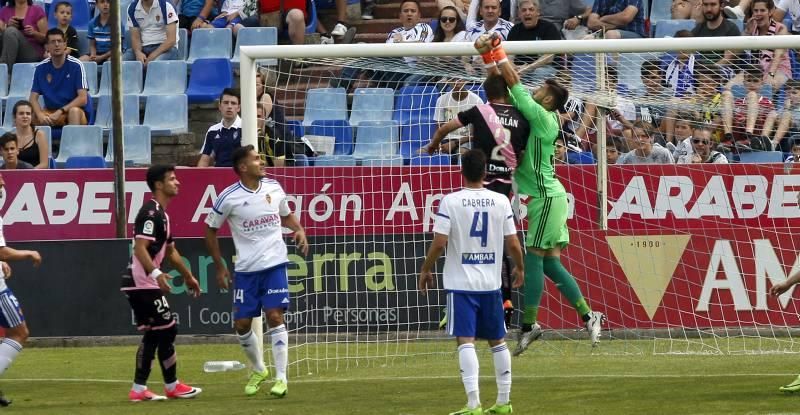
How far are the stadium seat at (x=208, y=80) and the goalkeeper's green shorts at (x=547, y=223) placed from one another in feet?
27.2

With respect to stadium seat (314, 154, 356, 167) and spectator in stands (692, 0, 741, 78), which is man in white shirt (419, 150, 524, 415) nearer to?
stadium seat (314, 154, 356, 167)

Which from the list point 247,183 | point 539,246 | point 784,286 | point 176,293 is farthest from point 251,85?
point 784,286

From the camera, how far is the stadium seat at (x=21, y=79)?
846 inches

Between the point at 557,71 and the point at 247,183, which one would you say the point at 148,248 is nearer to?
the point at 247,183

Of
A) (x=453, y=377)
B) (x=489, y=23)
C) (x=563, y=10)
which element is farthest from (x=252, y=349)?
(x=563, y=10)

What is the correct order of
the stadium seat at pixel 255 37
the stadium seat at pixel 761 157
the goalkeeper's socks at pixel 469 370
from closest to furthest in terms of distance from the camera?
the goalkeeper's socks at pixel 469 370 < the stadium seat at pixel 761 157 < the stadium seat at pixel 255 37

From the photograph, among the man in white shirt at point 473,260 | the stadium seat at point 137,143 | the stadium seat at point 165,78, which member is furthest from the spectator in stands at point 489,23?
the man in white shirt at point 473,260

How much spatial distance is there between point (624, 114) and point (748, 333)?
2787 millimetres

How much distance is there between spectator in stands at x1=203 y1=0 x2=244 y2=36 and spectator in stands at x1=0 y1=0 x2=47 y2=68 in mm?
2567

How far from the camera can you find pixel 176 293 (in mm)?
16547

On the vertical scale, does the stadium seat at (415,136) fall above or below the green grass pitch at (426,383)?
above

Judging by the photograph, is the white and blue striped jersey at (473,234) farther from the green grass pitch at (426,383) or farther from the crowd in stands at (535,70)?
the crowd in stands at (535,70)

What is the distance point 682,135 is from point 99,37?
31.7ft

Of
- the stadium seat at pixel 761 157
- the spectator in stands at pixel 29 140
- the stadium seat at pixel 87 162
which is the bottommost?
the stadium seat at pixel 87 162
